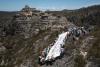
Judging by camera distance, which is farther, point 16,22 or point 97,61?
point 16,22

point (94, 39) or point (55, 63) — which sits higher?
point (94, 39)

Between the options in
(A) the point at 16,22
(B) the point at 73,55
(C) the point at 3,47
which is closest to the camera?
(B) the point at 73,55

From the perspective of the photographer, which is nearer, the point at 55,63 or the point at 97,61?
the point at 97,61

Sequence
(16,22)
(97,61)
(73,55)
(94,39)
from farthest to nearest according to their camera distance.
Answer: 1. (16,22)
2. (94,39)
3. (73,55)
4. (97,61)

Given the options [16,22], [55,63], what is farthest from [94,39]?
[16,22]

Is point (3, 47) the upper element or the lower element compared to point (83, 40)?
lower

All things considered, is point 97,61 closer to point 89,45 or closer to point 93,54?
point 93,54

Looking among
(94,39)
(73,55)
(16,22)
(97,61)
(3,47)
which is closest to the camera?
(97,61)

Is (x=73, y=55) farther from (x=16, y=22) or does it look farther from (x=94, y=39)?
(x=16, y=22)

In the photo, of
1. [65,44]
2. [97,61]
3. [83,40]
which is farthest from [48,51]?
[97,61]
